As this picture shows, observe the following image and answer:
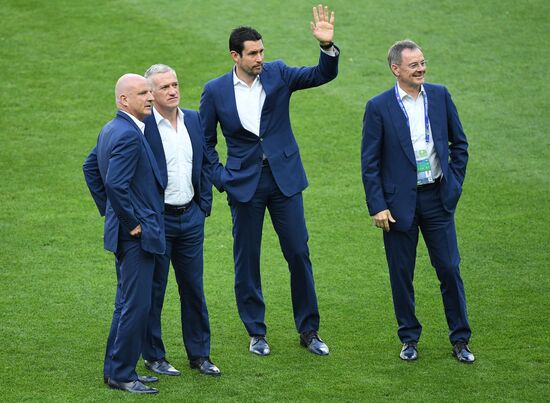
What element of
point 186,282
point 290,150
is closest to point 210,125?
point 290,150

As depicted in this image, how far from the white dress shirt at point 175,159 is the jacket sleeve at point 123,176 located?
46 cm

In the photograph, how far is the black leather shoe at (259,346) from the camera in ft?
26.1

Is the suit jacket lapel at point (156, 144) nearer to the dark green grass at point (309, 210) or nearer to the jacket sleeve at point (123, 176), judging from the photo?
the jacket sleeve at point (123, 176)

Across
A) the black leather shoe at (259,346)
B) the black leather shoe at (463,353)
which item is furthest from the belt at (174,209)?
the black leather shoe at (463,353)

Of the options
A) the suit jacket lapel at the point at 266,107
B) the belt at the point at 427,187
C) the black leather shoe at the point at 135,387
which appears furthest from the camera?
the suit jacket lapel at the point at 266,107

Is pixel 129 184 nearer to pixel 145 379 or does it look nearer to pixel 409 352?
pixel 145 379

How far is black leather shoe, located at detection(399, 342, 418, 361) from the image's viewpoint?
7719mm

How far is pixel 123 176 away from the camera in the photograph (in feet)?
22.4

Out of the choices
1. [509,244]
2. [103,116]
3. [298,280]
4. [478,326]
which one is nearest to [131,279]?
[298,280]

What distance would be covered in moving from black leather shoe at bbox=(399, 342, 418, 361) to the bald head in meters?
2.54

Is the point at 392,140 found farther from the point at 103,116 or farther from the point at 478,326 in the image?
the point at 103,116

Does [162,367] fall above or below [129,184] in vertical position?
below

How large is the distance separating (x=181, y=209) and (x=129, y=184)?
0.60 meters

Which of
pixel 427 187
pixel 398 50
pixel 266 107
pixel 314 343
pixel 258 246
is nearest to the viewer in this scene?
pixel 398 50
